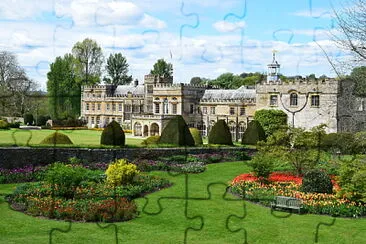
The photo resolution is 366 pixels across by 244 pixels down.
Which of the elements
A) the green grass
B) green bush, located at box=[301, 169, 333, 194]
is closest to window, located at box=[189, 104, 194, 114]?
green bush, located at box=[301, 169, 333, 194]

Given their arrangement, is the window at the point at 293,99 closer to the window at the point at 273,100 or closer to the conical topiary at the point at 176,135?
the window at the point at 273,100

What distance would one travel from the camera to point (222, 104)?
1889 inches

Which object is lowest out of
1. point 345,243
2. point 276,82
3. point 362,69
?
point 345,243

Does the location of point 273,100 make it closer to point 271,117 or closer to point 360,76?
point 271,117

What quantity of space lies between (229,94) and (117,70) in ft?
96.2

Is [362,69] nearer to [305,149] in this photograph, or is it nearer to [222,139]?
[305,149]

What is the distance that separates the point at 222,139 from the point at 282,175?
9.80m

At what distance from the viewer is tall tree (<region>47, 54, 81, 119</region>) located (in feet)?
145

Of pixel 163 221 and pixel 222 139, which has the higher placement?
pixel 222 139

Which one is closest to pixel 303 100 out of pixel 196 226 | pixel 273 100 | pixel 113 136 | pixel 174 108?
pixel 273 100

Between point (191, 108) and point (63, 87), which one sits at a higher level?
point (63, 87)

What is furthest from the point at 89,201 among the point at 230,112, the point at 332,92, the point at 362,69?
the point at 230,112

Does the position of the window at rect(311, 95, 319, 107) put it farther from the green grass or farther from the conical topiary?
the green grass

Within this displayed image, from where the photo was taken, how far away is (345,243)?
1220 cm
